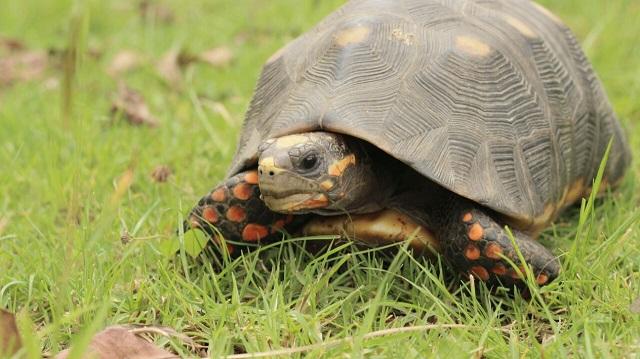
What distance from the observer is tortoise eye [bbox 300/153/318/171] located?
2584mm

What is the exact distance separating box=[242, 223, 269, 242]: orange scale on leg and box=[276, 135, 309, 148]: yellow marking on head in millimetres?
383

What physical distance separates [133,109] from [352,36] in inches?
78.3

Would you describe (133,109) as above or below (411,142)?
below

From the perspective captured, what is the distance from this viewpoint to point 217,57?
5.60 metres

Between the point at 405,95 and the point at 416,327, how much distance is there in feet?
2.67

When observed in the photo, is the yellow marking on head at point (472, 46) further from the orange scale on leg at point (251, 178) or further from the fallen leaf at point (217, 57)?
the fallen leaf at point (217, 57)

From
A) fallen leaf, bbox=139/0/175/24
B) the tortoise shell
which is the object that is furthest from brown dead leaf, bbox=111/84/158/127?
fallen leaf, bbox=139/0/175/24

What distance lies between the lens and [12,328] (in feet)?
6.83

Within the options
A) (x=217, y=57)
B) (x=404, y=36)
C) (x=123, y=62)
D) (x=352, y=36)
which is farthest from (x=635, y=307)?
(x=123, y=62)

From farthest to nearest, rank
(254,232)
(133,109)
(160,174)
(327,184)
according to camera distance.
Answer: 1. (133,109)
2. (160,174)
3. (254,232)
4. (327,184)

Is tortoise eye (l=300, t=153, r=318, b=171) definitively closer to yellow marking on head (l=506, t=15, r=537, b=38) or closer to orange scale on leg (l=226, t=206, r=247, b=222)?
orange scale on leg (l=226, t=206, r=247, b=222)

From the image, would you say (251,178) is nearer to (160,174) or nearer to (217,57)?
(160,174)

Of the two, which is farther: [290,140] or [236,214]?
[236,214]

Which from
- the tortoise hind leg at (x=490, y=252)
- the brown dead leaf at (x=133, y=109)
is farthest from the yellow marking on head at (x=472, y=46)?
A: the brown dead leaf at (x=133, y=109)
